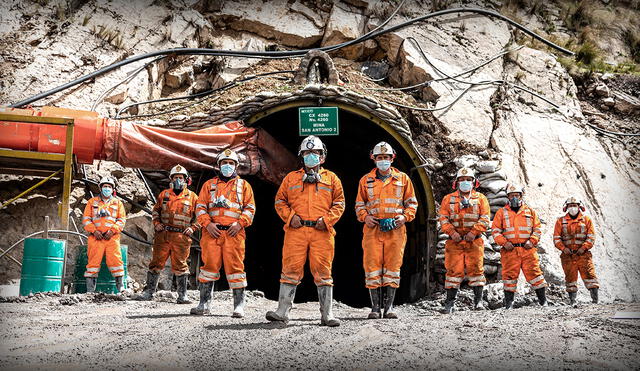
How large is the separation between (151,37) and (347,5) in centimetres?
467

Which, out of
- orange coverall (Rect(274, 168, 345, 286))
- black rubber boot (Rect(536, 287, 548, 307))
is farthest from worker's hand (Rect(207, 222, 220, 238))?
black rubber boot (Rect(536, 287, 548, 307))

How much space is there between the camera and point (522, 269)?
333 inches

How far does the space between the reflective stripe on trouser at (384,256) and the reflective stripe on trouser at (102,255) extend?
159 inches

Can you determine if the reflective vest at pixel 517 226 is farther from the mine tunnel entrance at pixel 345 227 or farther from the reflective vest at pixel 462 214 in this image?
the mine tunnel entrance at pixel 345 227

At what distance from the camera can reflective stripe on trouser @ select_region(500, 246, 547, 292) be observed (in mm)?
8406

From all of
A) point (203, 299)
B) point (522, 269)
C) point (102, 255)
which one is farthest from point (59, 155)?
point (522, 269)

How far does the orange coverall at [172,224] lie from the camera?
8.41 meters

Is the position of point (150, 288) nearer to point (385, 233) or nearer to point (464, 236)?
point (385, 233)

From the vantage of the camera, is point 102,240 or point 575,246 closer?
point 102,240

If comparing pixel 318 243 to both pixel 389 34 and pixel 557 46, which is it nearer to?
pixel 389 34

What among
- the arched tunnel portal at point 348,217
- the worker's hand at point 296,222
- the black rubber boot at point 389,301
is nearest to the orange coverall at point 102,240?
the arched tunnel portal at point 348,217

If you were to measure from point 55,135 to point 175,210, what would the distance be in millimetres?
1979

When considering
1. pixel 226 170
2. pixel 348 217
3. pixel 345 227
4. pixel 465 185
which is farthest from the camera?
pixel 345 227

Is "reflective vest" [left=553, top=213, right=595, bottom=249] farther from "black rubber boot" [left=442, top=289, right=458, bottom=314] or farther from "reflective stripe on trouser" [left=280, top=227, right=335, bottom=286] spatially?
"reflective stripe on trouser" [left=280, top=227, right=335, bottom=286]
